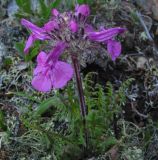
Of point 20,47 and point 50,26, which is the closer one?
point 50,26

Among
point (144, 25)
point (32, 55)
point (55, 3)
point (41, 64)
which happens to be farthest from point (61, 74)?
point (144, 25)

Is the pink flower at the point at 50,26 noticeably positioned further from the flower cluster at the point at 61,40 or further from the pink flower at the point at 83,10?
the pink flower at the point at 83,10

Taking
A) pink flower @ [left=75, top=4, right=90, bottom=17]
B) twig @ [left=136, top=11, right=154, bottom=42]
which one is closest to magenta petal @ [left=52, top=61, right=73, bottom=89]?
pink flower @ [left=75, top=4, right=90, bottom=17]

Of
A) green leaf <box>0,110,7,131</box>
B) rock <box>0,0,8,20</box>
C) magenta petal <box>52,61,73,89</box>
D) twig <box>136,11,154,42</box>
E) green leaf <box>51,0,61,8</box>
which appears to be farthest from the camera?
rock <box>0,0,8,20</box>

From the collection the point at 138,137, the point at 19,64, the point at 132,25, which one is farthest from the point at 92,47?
the point at 132,25

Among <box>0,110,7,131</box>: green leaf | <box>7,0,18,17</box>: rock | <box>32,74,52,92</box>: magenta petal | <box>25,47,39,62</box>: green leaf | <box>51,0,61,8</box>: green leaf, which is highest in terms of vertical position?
<box>7,0,18,17</box>: rock

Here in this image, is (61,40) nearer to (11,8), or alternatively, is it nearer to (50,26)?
(50,26)

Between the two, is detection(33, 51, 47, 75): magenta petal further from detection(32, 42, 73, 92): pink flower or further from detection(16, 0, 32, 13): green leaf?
detection(16, 0, 32, 13): green leaf

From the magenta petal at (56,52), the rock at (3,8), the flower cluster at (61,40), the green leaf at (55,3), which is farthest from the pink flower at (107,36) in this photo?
the rock at (3,8)
